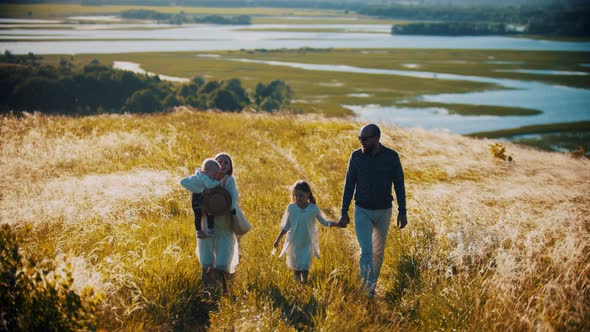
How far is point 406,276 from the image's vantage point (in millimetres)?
Result: 7598

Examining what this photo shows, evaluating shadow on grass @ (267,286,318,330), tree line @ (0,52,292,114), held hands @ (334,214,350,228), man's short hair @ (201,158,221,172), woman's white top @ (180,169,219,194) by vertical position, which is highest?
man's short hair @ (201,158,221,172)

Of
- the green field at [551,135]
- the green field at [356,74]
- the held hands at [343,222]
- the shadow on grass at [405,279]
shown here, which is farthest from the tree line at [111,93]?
the held hands at [343,222]

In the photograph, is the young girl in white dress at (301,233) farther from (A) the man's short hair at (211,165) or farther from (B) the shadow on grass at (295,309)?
(A) the man's short hair at (211,165)

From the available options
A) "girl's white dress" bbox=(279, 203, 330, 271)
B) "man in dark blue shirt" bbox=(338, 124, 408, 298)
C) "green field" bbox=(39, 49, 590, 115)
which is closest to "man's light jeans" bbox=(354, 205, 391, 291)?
"man in dark blue shirt" bbox=(338, 124, 408, 298)

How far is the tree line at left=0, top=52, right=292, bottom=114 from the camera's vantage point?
236ft

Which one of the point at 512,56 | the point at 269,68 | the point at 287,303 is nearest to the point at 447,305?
the point at 287,303

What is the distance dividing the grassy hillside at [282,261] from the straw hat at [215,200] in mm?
798

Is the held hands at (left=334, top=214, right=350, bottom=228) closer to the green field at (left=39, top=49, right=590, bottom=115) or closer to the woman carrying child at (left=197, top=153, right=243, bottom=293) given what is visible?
the woman carrying child at (left=197, top=153, right=243, bottom=293)

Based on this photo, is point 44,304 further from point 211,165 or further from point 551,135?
point 551,135

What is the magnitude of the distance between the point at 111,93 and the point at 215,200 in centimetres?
8438

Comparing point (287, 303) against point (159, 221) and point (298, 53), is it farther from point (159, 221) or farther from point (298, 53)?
point (298, 53)

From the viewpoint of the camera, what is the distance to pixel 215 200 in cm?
693

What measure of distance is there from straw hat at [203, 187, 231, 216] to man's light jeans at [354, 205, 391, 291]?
6.08ft

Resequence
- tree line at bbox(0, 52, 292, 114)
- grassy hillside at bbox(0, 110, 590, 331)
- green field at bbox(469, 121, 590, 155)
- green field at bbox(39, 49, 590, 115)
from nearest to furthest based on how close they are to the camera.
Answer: grassy hillside at bbox(0, 110, 590, 331)
green field at bbox(469, 121, 590, 155)
tree line at bbox(0, 52, 292, 114)
green field at bbox(39, 49, 590, 115)
